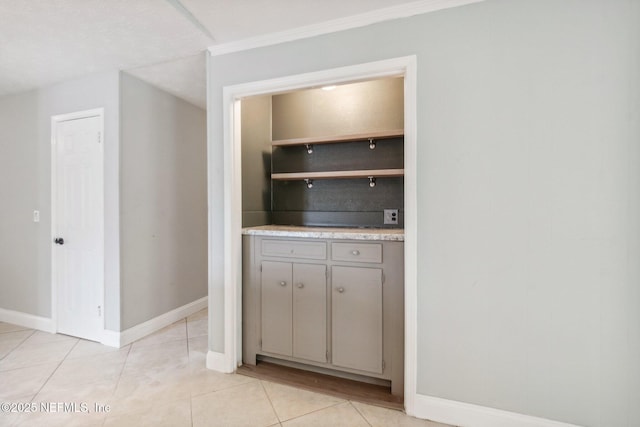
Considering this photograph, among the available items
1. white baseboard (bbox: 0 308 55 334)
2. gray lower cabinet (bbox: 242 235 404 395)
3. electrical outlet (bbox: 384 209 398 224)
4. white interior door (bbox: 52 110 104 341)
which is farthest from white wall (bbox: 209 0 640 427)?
white baseboard (bbox: 0 308 55 334)

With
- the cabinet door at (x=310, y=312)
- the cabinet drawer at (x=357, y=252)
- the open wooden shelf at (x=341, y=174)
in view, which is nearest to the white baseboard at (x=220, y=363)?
the cabinet door at (x=310, y=312)

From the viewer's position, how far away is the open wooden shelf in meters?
2.38

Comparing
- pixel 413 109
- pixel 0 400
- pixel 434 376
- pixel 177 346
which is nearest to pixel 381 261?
pixel 434 376

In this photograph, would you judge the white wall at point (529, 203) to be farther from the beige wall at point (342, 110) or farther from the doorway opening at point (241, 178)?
the beige wall at point (342, 110)

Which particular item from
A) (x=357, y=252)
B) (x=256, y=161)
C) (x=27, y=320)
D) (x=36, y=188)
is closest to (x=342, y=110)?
(x=256, y=161)

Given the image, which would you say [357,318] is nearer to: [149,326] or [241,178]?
[241,178]

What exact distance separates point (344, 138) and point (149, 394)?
7.56 feet

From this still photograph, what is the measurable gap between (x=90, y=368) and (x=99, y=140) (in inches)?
74.5

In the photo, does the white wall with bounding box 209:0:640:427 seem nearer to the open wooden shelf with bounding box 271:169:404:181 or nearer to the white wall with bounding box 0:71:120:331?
the open wooden shelf with bounding box 271:169:404:181

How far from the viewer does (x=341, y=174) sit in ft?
8.31

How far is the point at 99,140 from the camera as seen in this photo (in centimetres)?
268

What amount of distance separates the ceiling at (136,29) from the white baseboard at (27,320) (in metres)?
2.35

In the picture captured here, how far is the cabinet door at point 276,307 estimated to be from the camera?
221cm

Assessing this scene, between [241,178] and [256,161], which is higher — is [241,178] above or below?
below
